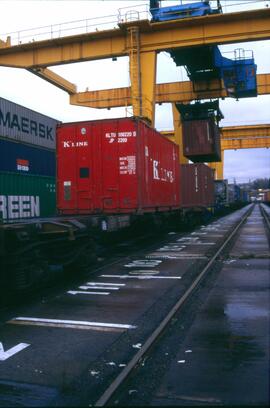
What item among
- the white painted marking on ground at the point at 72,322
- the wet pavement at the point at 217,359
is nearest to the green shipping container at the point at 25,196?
the white painted marking on ground at the point at 72,322

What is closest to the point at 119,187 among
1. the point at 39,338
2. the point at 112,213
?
the point at 112,213

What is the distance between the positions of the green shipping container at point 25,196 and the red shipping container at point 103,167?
3.67 metres

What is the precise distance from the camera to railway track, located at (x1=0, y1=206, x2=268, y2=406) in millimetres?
4273

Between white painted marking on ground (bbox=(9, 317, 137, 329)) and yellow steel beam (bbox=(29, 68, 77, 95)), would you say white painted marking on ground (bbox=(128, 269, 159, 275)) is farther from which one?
yellow steel beam (bbox=(29, 68, 77, 95))

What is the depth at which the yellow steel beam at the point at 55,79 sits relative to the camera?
26153mm

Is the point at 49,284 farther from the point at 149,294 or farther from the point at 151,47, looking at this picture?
the point at 151,47

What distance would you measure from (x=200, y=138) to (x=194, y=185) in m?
5.66

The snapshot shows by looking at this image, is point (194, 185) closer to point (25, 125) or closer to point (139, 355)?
point (25, 125)

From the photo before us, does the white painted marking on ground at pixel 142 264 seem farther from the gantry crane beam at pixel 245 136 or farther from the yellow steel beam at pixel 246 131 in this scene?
the yellow steel beam at pixel 246 131

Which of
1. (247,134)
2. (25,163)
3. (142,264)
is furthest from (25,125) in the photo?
(247,134)

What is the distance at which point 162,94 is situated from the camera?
3142cm

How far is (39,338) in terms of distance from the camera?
589 centimetres

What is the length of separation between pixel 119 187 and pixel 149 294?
5.22 m

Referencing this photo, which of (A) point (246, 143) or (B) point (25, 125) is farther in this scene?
(A) point (246, 143)
